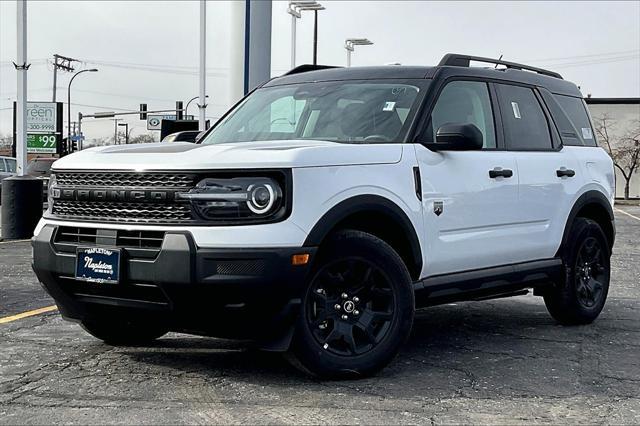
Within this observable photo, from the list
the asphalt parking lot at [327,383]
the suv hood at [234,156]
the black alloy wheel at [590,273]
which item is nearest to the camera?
the asphalt parking lot at [327,383]

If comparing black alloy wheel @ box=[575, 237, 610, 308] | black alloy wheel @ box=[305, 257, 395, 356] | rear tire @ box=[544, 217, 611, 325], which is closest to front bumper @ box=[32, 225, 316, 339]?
black alloy wheel @ box=[305, 257, 395, 356]

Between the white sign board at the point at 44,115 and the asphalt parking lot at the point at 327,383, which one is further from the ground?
the white sign board at the point at 44,115

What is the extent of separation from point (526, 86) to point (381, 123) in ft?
5.47

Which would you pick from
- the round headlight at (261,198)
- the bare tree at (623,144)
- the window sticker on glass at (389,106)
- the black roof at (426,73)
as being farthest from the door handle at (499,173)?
the bare tree at (623,144)

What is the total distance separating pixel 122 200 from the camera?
4.62m

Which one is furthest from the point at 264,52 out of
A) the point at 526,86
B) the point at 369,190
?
the point at 369,190

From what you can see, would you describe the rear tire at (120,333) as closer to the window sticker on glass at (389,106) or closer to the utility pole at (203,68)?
the window sticker on glass at (389,106)

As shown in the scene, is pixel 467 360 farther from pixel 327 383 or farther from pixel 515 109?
pixel 515 109

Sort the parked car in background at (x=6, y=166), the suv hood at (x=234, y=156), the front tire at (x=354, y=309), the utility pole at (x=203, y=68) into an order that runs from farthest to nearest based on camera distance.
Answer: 1. the parked car in background at (x=6, y=166)
2. the utility pole at (x=203, y=68)
3. the front tire at (x=354, y=309)
4. the suv hood at (x=234, y=156)

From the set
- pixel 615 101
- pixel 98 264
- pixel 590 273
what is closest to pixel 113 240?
pixel 98 264

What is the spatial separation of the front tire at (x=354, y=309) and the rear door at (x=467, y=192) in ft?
1.58

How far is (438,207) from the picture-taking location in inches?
208

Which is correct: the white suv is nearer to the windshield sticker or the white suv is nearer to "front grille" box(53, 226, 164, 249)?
"front grille" box(53, 226, 164, 249)

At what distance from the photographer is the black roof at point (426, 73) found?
5.71 m
